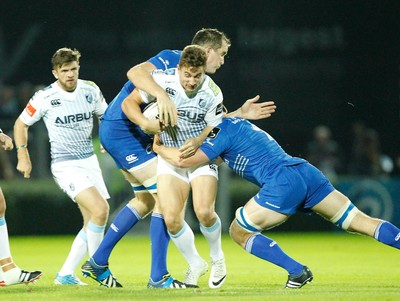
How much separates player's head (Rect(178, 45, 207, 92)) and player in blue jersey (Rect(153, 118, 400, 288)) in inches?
19.2

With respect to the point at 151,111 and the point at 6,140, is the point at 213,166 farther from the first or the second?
the point at 6,140

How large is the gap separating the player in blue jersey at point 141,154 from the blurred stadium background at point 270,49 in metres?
10.2

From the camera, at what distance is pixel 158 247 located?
27.4 feet

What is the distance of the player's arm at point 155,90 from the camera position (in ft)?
25.8

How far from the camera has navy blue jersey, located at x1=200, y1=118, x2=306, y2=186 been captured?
26.8 ft

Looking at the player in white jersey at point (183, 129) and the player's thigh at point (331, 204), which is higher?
the player in white jersey at point (183, 129)

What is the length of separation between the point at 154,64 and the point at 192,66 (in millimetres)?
694

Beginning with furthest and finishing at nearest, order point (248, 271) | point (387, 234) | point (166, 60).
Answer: point (248, 271), point (166, 60), point (387, 234)

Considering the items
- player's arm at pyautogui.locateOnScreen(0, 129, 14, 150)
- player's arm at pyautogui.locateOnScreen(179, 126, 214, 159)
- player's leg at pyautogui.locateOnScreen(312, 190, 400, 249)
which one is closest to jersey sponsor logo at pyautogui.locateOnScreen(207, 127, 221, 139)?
player's arm at pyautogui.locateOnScreen(179, 126, 214, 159)

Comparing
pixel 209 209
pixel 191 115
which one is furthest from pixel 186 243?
pixel 191 115

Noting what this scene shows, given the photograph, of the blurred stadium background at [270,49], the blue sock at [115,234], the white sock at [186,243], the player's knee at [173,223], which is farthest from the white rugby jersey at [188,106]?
the blurred stadium background at [270,49]

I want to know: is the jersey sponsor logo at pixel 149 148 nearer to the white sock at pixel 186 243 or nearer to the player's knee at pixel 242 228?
the white sock at pixel 186 243

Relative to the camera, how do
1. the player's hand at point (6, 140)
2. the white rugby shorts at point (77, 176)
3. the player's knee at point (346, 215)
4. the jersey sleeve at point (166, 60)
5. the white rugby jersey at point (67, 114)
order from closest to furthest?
1. the player's knee at point (346, 215)
2. the player's hand at point (6, 140)
3. the jersey sleeve at point (166, 60)
4. the white rugby shorts at point (77, 176)
5. the white rugby jersey at point (67, 114)

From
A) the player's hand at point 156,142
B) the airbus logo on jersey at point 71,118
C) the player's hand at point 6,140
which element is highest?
the player's hand at point 6,140
